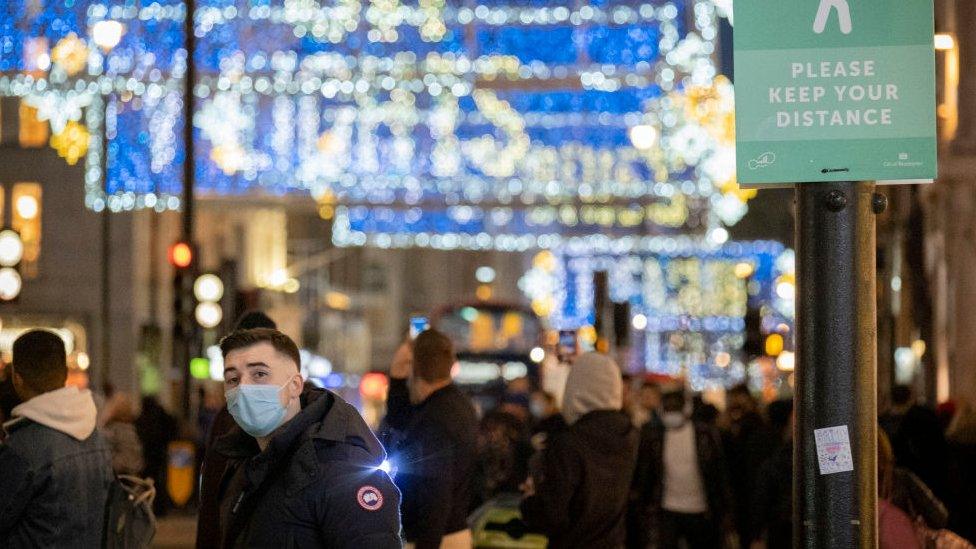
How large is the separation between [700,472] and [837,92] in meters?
8.48

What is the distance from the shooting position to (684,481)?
1430 cm

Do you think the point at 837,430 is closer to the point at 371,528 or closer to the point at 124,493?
the point at 371,528

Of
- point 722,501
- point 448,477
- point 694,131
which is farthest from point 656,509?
point 694,131

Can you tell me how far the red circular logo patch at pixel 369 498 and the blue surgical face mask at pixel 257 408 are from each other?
0.43 m

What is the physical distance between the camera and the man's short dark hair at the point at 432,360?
9.16 m

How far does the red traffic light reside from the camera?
19812 mm

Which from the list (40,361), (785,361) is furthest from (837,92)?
(785,361)

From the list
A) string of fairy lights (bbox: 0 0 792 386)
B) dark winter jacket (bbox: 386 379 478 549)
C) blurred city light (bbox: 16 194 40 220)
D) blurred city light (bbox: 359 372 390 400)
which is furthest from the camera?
blurred city light (bbox: 16 194 40 220)

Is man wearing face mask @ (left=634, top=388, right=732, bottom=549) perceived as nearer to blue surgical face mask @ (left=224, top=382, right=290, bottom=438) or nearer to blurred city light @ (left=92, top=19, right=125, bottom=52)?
blue surgical face mask @ (left=224, top=382, right=290, bottom=438)

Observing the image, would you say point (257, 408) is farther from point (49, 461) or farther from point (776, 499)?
point (776, 499)

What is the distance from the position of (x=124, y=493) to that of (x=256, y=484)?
7.41 feet

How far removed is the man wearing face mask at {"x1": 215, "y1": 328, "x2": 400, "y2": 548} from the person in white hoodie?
1505 mm

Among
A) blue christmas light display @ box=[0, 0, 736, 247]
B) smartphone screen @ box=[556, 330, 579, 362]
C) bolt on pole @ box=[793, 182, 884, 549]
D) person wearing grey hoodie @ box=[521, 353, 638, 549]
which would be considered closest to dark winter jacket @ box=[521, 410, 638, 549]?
person wearing grey hoodie @ box=[521, 353, 638, 549]

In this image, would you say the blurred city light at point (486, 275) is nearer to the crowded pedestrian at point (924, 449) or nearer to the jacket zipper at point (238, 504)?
the crowded pedestrian at point (924, 449)
